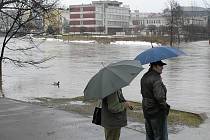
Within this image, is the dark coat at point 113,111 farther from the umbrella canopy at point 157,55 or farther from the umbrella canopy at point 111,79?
the umbrella canopy at point 157,55

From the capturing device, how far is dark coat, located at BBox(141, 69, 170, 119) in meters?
7.19

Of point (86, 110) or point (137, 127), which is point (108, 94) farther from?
point (86, 110)

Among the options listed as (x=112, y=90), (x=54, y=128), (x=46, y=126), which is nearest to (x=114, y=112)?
(x=112, y=90)

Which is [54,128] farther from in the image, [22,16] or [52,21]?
[22,16]

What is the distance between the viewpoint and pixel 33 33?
809 inches

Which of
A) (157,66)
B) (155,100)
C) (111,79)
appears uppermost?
(157,66)

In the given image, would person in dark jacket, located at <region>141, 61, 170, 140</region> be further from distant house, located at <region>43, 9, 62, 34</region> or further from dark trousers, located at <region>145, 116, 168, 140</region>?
distant house, located at <region>43, 9, 62, 34</region>

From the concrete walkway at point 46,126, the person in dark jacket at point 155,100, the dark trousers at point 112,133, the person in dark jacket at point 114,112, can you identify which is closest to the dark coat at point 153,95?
the person in dark jacket at point 155,100

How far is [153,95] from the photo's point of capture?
7.29 m

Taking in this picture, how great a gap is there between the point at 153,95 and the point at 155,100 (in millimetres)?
84

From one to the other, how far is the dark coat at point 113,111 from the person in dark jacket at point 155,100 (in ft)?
1.24

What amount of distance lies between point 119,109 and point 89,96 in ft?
1.84

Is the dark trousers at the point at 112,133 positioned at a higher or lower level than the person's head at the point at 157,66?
lower

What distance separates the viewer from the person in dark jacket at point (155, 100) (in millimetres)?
7199
